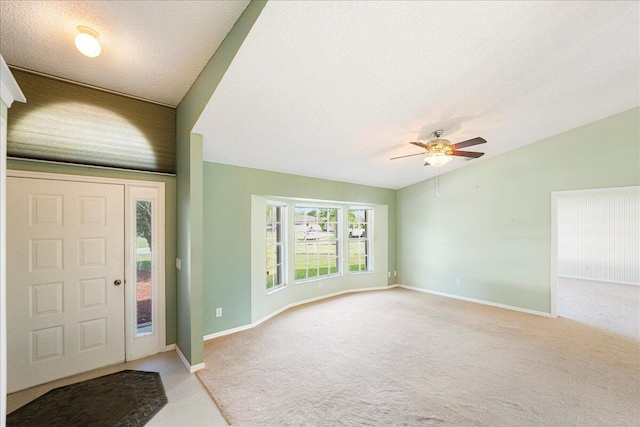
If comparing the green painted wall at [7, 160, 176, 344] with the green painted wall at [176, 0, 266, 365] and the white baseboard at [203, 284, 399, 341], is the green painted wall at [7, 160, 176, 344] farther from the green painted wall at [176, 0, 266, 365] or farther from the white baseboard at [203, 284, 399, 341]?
the white baseboard at [203, 284, 399, 341]

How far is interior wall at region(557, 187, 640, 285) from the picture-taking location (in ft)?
21.4

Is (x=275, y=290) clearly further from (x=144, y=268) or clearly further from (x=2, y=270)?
(x=2, y=270)

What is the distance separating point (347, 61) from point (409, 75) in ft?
2.14

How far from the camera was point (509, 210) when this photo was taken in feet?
16.4

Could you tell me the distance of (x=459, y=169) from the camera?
5633 mm

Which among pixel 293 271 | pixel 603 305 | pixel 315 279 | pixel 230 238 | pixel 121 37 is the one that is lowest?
pixel 603 305

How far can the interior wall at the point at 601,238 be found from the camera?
651cm

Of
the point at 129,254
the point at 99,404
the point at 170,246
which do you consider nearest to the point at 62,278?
the point at 129,254

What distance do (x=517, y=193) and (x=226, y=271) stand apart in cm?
528

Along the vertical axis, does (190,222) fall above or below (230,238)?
above

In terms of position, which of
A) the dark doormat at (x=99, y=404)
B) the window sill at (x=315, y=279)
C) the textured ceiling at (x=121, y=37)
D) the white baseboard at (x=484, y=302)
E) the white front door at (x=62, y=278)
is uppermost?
the textured ceiling at (x=121, y=37)

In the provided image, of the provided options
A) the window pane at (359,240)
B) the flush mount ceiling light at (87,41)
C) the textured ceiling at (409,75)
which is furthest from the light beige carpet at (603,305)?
the flush mount ceiling light at (87,41)

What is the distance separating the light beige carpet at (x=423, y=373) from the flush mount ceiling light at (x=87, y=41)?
3033mm

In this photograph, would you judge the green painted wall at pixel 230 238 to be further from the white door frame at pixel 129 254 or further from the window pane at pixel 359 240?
the window pane at pixel 359 240
